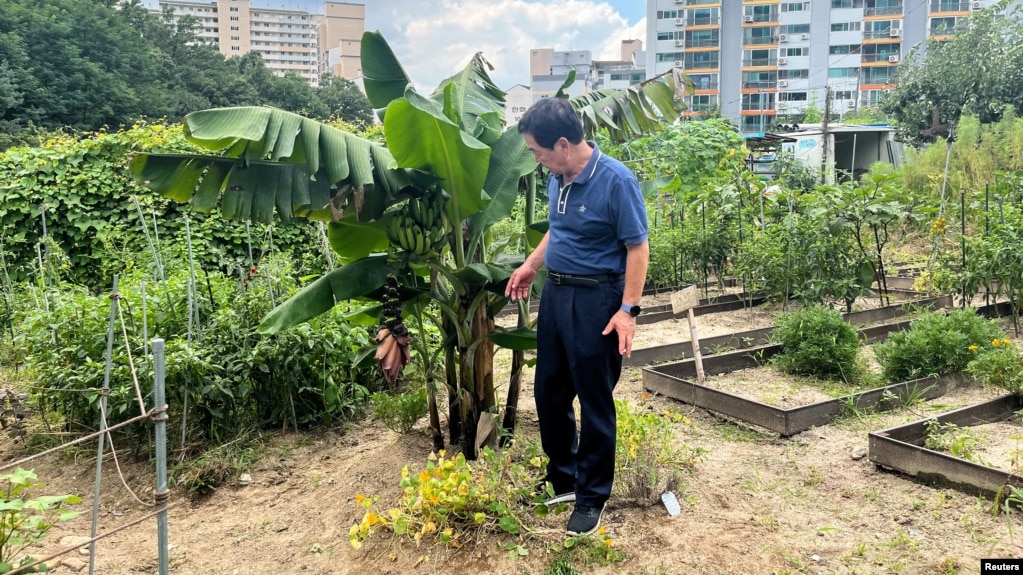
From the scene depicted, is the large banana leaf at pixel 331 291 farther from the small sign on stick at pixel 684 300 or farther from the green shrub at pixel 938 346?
the green shrub at pixel 938 346

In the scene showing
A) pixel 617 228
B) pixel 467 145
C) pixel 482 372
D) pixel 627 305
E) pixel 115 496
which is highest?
pixel 467 145

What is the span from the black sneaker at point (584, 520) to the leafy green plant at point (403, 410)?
4.86ft

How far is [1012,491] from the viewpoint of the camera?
Answer: 3172 millimetres

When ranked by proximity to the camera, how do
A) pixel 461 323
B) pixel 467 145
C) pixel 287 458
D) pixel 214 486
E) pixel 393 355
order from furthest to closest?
pixel 287 458 < pixel 214 486 < pixel 461 323 < pixel 393 355 < pixel 467 145

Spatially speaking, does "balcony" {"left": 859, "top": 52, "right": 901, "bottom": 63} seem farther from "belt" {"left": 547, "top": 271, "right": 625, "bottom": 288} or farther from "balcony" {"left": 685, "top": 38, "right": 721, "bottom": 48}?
"belt" {"left": 547, "top": 271, "right": 625, "bottom": 288}

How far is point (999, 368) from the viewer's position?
459cm

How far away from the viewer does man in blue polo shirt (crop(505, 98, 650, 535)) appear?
112 inches

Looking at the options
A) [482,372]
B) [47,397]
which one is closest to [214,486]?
[47,397]

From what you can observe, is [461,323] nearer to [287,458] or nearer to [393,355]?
[393,355]

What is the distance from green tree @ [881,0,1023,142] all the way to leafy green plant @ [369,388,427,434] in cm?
1766

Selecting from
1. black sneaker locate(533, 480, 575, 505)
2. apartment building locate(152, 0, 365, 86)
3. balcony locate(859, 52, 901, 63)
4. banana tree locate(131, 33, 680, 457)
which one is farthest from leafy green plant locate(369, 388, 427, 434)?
apartment building locate(152, 0, 365, 86)

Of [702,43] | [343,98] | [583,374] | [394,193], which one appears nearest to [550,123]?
[394,193]

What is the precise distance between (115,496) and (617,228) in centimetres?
333

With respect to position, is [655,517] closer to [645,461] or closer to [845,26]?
[645,461]
